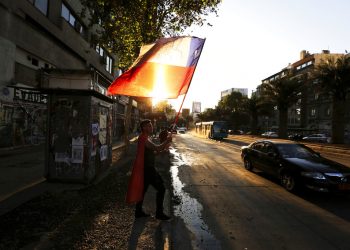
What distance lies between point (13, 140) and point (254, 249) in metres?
17.0

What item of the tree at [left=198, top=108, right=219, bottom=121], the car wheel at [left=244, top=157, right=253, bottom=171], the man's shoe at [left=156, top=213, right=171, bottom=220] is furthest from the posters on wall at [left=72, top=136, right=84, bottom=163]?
the tree at [left=198, top=108, right=219, bottom=121]

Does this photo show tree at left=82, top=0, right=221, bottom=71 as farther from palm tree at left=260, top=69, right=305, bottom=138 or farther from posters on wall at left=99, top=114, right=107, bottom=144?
palm tree at left=260, top=69, right=305, bottom=138

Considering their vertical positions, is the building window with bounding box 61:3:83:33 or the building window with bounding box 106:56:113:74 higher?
the building window with bounding box 61:3:83:33

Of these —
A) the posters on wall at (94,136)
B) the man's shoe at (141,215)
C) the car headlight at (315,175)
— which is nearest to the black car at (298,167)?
the car headlight at (315,175)

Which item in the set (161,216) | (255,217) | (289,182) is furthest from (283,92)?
(161,216)

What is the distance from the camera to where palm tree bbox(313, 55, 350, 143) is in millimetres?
31391

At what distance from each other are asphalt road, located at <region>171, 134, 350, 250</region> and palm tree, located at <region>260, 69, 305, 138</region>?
32.7m

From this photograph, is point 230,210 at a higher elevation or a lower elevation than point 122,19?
lower

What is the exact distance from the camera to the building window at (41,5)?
2137 cm

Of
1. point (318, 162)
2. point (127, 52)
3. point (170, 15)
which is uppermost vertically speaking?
point (170, 15)

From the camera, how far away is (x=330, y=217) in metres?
7.57

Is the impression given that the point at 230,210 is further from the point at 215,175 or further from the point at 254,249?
the point at 215,175

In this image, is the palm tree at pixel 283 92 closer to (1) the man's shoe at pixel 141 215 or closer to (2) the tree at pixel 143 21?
(2) the tree at pixel 143 21

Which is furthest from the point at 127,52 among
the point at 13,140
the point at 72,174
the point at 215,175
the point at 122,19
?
the point at 72,174
